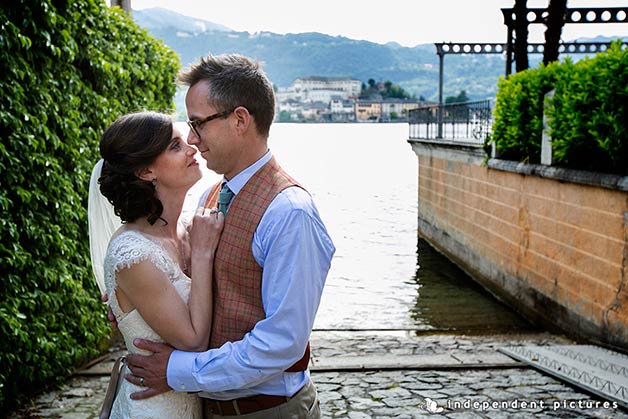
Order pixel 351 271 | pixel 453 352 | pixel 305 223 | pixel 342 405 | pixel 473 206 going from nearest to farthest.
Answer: pixel 305 223 < pixel 342 405 < pixel 453 352 < pixel 473 206 < pixel 351 271

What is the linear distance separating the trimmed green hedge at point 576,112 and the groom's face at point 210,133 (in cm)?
678

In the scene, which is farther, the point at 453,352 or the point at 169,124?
the point at 453,352

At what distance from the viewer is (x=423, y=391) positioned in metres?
6.11

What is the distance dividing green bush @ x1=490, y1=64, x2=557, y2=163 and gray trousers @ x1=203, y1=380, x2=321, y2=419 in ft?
30.7

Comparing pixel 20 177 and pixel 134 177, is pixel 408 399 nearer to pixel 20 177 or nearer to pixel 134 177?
pixel 20 177

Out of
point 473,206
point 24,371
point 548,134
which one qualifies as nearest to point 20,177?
point 24,371

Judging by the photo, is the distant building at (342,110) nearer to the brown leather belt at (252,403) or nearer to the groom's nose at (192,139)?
the groom's nose at (192,139)

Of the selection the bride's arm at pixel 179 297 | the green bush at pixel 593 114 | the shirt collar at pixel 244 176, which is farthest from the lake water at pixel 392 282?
the green bush at pixel 593 114

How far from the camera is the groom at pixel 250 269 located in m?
2.23

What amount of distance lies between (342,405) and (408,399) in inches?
21.8

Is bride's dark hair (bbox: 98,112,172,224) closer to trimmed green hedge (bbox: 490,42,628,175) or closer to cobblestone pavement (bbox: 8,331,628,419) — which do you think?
cobblestone pavement (bbox: 8,331,628,419)

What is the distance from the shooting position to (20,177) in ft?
16.6

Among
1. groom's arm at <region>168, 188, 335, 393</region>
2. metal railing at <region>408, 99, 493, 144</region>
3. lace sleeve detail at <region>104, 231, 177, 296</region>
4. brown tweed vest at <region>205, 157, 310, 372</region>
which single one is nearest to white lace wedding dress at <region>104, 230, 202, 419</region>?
lace sleeve detail at <region>104, 231, 177, 296</region>

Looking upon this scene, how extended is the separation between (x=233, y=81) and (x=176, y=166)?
0.42m
